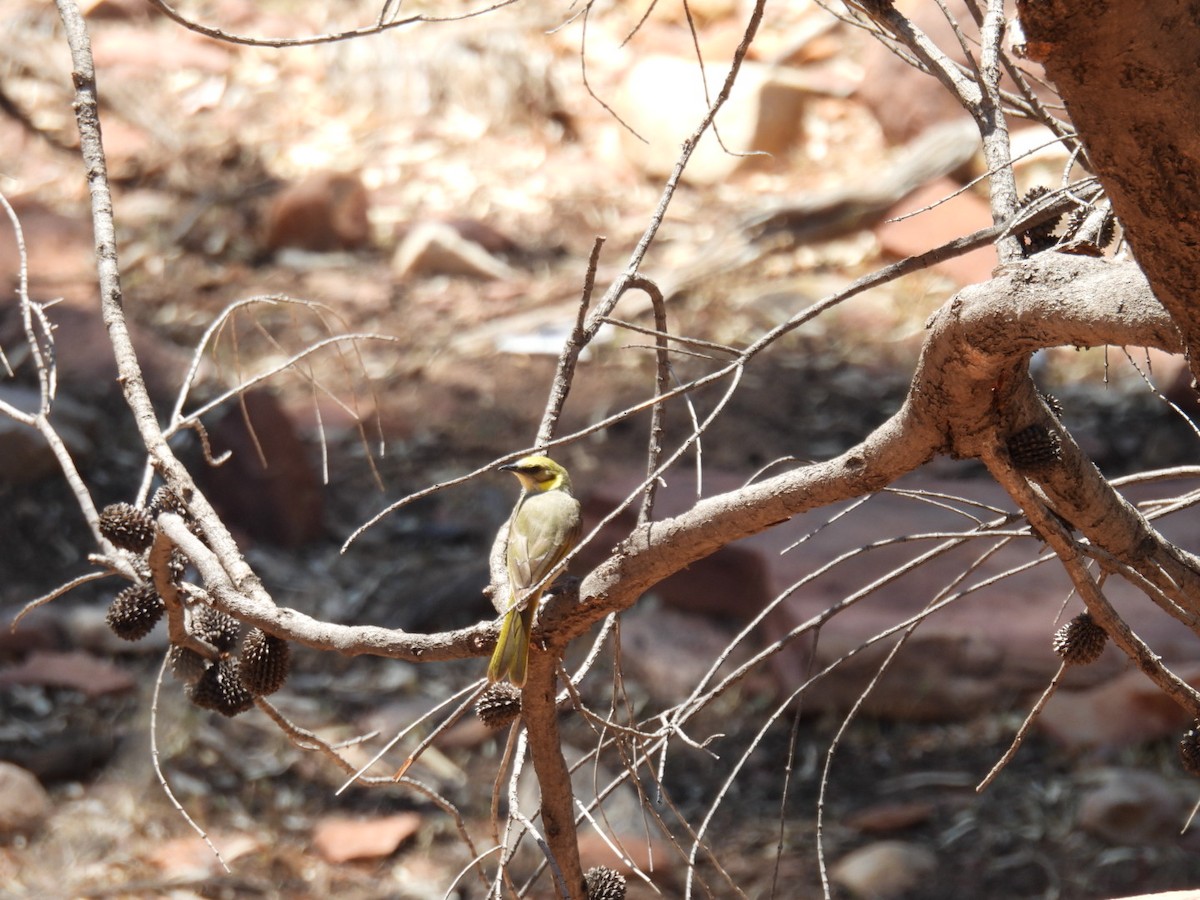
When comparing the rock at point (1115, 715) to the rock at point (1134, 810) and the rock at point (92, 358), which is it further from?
the rock at point (92, 358)

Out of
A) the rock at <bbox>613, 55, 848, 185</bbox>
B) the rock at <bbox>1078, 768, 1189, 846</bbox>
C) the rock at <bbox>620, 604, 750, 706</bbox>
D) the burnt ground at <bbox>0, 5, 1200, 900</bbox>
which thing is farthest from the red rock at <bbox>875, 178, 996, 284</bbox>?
the rock at <bbox>1078, 768, 1189, 846</bbox>

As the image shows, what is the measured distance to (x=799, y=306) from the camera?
21.3 ft

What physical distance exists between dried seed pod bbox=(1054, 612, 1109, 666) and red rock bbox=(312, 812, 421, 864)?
8.28 feet

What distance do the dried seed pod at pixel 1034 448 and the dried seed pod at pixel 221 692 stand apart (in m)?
0.98

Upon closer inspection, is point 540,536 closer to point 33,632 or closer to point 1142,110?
point 1142,110

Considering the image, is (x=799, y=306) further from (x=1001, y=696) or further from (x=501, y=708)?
(x=501, y=708)

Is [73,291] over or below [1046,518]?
over

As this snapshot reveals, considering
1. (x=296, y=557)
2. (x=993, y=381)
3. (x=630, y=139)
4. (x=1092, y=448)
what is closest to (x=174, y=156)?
(x=630, y=139)

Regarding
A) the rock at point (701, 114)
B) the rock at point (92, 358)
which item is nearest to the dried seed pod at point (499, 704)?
the rock at point (92, 358)

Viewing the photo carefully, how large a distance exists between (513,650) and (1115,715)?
9.09ft

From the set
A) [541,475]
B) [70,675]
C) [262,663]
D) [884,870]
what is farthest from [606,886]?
[70,675]

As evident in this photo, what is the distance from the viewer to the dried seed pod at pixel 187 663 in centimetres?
168

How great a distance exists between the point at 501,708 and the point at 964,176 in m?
6.03

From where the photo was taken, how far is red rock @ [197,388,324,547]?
192 inches
